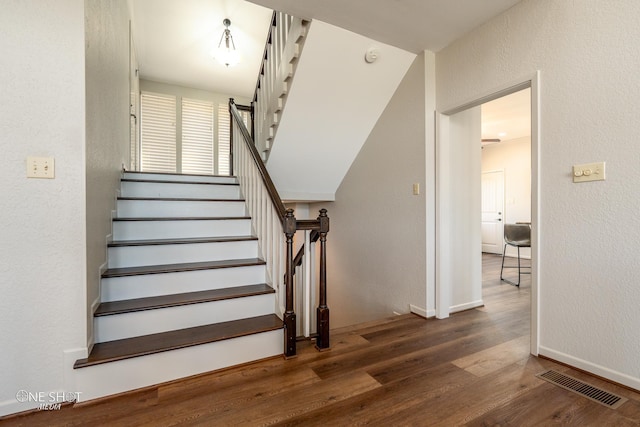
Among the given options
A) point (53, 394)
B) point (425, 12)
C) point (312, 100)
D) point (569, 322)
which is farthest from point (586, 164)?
point (53, 394)

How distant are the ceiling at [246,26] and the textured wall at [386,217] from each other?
470mm

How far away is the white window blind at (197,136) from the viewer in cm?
536

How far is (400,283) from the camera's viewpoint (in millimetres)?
3092

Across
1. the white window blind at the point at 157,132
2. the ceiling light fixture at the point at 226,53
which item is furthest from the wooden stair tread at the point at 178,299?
the white window blind at the point at 157,132

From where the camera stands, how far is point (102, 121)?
204 centimetres

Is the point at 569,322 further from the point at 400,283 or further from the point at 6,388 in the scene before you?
the point at 6,388

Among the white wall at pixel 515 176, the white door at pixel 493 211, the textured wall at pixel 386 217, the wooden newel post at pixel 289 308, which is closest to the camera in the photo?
the wooden newel post at pixel 289 308

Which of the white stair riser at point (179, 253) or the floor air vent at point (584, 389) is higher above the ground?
the white stair riser at point (179, 253)

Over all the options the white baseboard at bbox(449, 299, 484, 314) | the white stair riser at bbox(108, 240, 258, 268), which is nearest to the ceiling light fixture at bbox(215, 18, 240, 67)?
the white stair riser at bbox(108, 240, 258, 268)

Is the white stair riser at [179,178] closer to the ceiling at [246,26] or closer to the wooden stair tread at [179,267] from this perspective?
the wooden stair tread at [179,267]

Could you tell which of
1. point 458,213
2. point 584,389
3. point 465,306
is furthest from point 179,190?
point 584,389

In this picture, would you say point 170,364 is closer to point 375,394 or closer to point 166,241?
point 166,241

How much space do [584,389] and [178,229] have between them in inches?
118

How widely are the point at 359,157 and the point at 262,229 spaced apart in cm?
172
